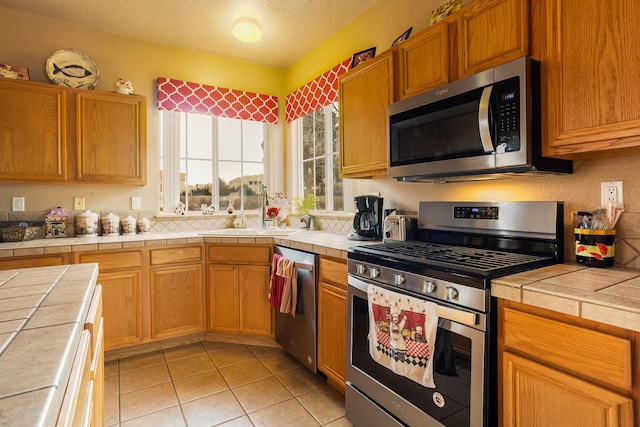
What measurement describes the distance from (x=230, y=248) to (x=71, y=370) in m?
2.14

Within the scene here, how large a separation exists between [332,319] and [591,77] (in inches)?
64.6

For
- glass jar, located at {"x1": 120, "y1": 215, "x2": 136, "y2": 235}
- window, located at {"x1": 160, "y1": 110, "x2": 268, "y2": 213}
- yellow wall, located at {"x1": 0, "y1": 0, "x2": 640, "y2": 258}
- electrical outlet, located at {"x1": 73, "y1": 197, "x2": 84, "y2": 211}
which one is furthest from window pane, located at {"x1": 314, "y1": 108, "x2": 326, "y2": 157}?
electrical outlet, located at {"x1": 73, "y1": 197, "x2": 84, "y2": 211}

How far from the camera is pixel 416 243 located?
193cm

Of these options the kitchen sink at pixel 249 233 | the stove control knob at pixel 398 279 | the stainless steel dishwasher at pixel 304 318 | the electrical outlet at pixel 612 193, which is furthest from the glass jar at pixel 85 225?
the electrical outlet at pixel 612 193

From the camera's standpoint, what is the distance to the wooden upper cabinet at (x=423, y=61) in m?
1.72

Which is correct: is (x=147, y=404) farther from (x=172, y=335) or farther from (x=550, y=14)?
(x=550, y=14)

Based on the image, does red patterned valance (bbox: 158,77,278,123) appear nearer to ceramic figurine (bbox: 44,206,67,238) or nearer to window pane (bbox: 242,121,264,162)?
window pane (bbox: 242,121,264,162)

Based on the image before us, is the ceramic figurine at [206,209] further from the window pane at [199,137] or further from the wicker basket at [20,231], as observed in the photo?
the wicker basket at [20,231]

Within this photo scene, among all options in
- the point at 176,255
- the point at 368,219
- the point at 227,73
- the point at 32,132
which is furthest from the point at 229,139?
the point at 368,219

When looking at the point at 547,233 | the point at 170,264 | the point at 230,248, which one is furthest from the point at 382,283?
the point at 170,264

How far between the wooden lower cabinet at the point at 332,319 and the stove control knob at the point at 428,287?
0.63 m

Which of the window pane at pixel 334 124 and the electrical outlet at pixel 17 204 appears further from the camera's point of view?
the window pane at pixel 334 124

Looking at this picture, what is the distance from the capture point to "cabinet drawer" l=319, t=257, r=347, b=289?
76.0 inches

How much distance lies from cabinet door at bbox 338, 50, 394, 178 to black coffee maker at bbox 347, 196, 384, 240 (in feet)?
0.66
